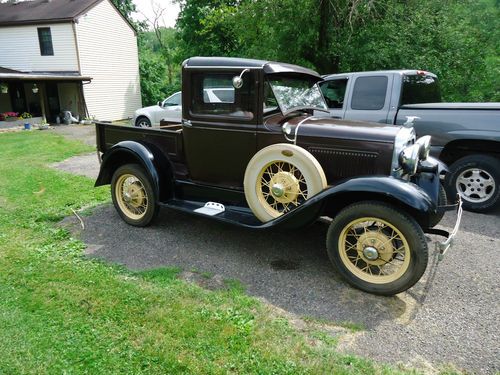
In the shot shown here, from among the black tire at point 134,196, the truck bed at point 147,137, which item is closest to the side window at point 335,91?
the truck bed at point 147,137

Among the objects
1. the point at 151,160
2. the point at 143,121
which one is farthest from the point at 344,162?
the point at 143,121

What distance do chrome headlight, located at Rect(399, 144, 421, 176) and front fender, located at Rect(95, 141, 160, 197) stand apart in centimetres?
266

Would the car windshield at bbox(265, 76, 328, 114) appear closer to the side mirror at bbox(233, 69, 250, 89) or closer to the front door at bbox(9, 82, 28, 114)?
the side mirror at bbox(233, 69, 250, 89)

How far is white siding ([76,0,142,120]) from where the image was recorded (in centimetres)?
1995

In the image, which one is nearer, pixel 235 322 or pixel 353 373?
pixel 353 373

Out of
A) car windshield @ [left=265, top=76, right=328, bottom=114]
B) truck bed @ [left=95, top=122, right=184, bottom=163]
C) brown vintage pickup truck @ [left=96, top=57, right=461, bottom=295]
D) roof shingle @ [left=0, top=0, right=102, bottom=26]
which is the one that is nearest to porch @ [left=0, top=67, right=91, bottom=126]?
roof shingle @ [left=0, top=0, right=102, bottom=26]

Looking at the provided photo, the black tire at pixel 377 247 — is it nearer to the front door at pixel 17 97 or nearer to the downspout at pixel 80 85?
the downspout at pixel 80 85

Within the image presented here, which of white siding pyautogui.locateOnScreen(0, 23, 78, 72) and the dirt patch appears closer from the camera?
the dirt patch

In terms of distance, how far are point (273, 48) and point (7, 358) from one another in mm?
11924

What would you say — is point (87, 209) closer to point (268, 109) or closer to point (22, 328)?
point (22, 328)

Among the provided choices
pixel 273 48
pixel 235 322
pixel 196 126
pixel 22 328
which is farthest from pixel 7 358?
pixel 273 48

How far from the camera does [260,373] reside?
2449 millimetres

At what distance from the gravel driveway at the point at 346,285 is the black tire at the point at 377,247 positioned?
156 millimetres

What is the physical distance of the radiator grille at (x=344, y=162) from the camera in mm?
3543
